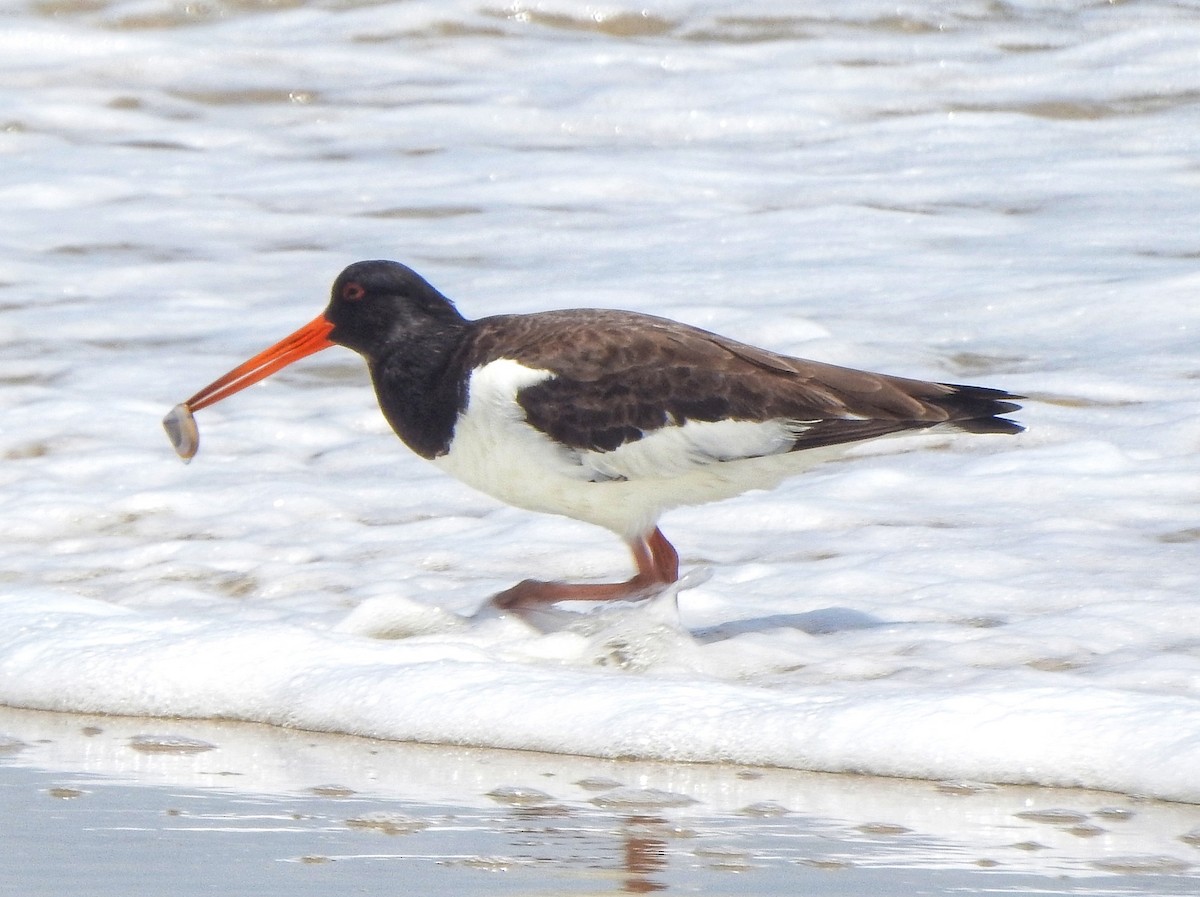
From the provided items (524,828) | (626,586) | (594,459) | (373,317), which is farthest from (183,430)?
(524,828)

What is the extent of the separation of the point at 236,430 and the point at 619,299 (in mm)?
2193

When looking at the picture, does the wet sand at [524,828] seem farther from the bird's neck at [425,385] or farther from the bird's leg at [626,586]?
the bird's neck at [425,385]

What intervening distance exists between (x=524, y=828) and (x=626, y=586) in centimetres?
178

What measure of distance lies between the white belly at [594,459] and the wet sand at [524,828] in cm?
122

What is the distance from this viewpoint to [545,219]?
10.8m

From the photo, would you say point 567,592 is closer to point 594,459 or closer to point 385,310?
point 594,459

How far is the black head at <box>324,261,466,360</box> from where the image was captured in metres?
5.95

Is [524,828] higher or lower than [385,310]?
lower

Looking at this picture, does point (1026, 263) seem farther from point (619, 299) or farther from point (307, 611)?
point (307, 611)

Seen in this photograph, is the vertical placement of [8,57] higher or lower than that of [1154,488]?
higher

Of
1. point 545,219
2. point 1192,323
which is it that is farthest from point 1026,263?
point 545,219

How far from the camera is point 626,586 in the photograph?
561 centimetres

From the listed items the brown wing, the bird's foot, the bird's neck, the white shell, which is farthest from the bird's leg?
the white shell

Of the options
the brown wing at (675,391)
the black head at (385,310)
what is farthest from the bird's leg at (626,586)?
the black head at (385,310)
